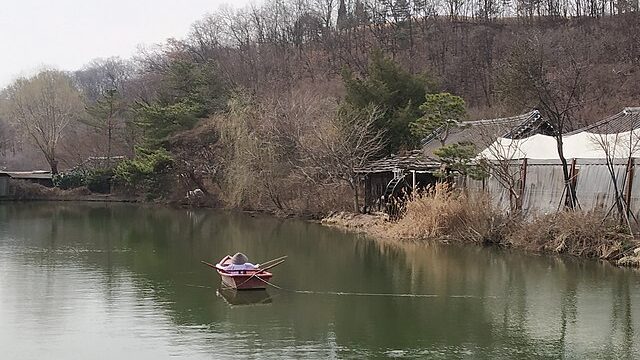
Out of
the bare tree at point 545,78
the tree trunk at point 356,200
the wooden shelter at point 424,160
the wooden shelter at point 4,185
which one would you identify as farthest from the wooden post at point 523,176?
the wooden shelter at point 4,185

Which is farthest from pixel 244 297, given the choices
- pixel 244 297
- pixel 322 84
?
pixel 322 84

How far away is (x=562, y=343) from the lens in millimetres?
9281

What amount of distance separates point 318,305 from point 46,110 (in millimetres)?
39259

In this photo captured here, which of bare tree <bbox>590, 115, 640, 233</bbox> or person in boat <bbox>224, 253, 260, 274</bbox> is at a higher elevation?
bare tree <bbox>590, 115, 640, 233</bbox>

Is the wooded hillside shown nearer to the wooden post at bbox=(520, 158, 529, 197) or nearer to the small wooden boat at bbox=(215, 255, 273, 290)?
the wooden post at bbox=(520, 158, 529, 197)

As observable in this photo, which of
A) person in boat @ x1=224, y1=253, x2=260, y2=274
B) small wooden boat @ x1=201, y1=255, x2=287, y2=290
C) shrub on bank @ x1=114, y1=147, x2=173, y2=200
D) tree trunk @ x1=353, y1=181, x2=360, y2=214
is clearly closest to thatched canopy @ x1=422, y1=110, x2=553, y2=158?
tree trunk @ x1=353, y1=181, x2=360, y2=214

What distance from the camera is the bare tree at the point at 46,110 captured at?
150 ft

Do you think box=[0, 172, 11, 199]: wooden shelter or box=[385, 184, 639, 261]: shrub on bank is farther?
box=[0, 172, 11, 199]: wooden shelter

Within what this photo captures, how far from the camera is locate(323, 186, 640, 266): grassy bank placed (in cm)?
1578

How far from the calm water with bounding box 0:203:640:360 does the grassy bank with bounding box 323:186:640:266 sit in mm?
654

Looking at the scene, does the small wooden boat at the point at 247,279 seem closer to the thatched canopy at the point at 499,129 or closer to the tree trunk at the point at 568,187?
the tree trunk at the point at 568,187

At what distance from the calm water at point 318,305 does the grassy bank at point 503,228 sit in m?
0.65

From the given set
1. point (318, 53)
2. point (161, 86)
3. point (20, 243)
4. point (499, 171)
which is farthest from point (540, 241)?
point (318, 53)

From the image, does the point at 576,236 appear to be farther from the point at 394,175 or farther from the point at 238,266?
the point at 394,175
